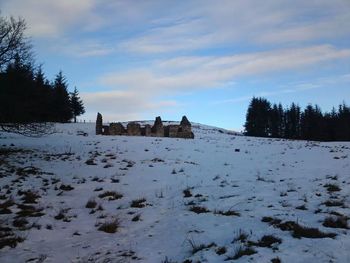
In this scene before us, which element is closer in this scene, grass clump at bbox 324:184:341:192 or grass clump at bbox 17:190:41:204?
grass clump at bbox 17:190:41:204

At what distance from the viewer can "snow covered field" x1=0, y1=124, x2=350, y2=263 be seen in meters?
8.33

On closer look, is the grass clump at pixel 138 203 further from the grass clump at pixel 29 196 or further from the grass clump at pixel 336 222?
the grass clump at pixel 336 222

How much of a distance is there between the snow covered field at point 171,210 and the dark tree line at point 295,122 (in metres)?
79.0

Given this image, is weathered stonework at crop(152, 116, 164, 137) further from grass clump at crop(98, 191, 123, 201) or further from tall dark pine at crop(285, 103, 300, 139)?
tall dark pine at crop(285, 103, 300, 139)

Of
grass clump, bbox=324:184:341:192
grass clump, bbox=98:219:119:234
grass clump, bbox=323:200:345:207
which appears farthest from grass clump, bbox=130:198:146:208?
grass clump, bbox=324:184:341:192

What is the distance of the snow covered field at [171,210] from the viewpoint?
8.33 metres

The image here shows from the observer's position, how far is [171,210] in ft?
38.9

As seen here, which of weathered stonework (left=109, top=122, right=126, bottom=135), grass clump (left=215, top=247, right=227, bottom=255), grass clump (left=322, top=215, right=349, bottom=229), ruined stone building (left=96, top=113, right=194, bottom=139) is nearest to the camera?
grass clump (left=215, top=247, right=227, bottom=255)

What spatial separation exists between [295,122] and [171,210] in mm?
113292

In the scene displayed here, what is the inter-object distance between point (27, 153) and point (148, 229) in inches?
594

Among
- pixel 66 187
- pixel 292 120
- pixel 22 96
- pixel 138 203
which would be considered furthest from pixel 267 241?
pixel 292 120

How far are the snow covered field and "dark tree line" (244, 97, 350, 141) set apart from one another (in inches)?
3110

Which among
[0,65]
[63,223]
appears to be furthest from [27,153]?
[63,223]

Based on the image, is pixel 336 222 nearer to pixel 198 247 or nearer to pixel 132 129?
pixel 198 247
